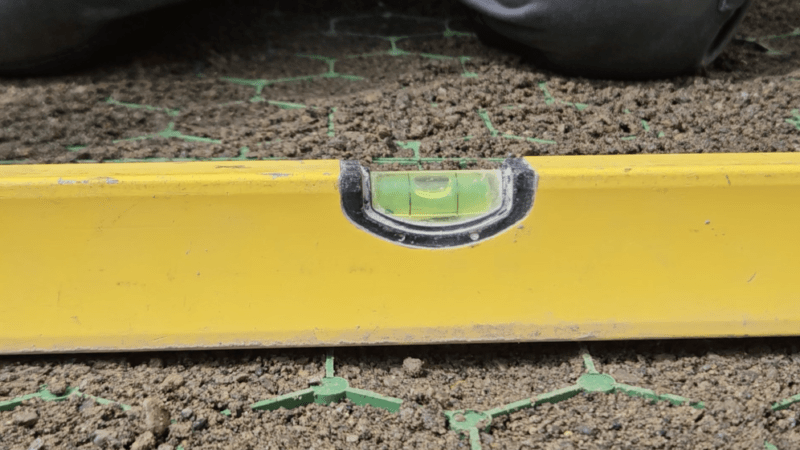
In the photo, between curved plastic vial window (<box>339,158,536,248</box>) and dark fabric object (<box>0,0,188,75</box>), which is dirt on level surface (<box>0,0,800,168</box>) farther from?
curved plastic vial window (<box>339,158,536,248</box>)

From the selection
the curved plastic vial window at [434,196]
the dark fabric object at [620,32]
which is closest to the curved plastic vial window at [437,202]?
the curved plastic vial window at [434,196]

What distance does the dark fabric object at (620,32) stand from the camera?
1680mm

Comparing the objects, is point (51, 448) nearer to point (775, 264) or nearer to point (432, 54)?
point (775, 264)

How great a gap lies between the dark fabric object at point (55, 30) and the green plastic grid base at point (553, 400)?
4.32ft

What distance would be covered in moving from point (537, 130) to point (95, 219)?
91 cm

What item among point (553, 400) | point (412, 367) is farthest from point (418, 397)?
point (553, 400)

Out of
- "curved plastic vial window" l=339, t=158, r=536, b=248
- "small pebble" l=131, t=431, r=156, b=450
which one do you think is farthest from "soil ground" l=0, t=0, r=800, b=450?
"curved plastic vial window" l=339, t=158, r=536, b=248

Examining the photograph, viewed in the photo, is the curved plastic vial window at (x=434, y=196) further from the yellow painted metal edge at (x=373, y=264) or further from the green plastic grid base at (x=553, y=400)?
the green plastic grid base at (x=553, y=400)

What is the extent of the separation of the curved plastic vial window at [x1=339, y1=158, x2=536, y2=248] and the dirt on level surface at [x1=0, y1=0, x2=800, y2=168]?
1.13 ft

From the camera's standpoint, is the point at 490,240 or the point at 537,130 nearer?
the point at 490,240

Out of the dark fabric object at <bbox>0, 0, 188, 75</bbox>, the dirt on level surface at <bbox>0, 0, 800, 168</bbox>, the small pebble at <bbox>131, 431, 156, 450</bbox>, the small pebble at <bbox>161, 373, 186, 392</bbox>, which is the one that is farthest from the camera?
the dark fabric object at <bbox>0, 0, 188, 75</bbox>

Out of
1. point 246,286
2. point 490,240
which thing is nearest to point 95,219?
point 246,286

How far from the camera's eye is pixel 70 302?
988 mm

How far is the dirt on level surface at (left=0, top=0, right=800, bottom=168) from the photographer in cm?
145
